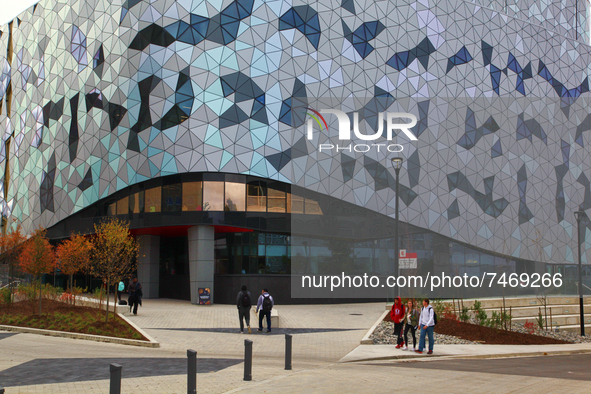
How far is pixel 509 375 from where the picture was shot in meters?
12.1

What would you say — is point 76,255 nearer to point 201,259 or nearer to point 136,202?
point 201,259

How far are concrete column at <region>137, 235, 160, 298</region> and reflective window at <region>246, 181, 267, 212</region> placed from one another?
9.23 m

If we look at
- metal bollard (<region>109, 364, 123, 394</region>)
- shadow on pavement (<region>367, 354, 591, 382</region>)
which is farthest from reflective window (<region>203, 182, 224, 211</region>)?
metal bollard (<region>109, 364, 123, 394</region>)

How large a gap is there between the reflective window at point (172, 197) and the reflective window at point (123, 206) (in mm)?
3449

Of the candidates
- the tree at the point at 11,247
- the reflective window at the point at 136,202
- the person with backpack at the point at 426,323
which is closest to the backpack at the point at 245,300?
the person with backpack at the point at 426,323

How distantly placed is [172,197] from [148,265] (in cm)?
702

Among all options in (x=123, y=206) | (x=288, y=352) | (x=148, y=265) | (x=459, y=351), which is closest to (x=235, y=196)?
(x=123, y=206)

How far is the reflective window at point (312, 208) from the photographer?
37250mm

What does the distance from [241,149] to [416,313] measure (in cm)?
2222

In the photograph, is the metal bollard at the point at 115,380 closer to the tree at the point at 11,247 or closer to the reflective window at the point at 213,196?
the reflective window at the point at 213,196

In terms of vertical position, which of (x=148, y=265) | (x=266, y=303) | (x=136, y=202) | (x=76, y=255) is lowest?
(x=266, y=303)

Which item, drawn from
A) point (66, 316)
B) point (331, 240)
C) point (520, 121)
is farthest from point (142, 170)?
point (520, 121)

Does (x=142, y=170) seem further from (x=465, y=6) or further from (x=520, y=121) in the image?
(x=520, y=121)

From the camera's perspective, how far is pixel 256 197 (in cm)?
3656
